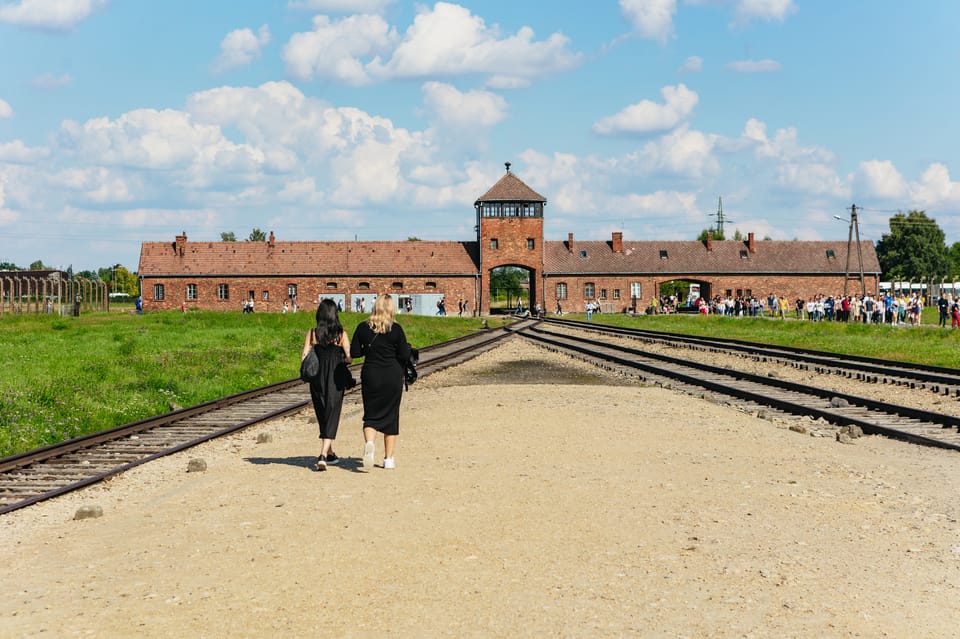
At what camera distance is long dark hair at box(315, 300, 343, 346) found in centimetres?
875

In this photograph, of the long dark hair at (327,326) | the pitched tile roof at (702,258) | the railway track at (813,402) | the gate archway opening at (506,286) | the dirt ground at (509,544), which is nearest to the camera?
the dirt ground at (509,544)

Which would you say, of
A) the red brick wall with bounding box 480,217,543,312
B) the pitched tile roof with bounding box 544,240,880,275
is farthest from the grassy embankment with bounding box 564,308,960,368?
the pitched tile roof with bounding box 544,240,880,275

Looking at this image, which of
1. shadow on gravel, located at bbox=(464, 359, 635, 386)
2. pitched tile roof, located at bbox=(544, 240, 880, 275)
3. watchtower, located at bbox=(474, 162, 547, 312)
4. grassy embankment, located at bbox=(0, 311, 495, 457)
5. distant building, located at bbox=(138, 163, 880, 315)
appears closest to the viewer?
grassy embankment, located at bbox=(0, 311, 495, 457)

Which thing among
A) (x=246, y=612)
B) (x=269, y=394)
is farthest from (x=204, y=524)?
(x=269, y=394)

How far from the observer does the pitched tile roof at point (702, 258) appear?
255 feet

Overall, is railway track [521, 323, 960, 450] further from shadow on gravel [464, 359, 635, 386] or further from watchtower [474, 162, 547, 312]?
watchtower [474, 162, 547, 312]

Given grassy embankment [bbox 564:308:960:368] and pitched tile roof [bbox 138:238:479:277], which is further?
pitched tile roof [bbox 138:238:479:277]

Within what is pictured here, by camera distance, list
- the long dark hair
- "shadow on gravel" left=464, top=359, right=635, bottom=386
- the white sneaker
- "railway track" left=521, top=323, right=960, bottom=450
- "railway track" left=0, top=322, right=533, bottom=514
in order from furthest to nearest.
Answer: "shadow on gravel" left=464, top=359, right=635, bottom=386
"railway track" left=521, top=323, right=960, bottom=450
the long dark hair
the white sneaker
"railway track" left=0, top=322, right=533, bottom=514

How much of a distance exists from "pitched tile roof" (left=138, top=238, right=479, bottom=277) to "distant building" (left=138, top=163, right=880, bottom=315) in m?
0.08

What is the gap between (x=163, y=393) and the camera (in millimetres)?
14969

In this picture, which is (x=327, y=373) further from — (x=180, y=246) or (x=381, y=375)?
(x=180, y=246)

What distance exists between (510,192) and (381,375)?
2650 inches

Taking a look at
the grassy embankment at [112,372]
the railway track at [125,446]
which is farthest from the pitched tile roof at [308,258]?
the railway track at [125,446]

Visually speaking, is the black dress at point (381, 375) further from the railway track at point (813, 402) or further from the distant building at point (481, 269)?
the distant building at point (481, 269)
